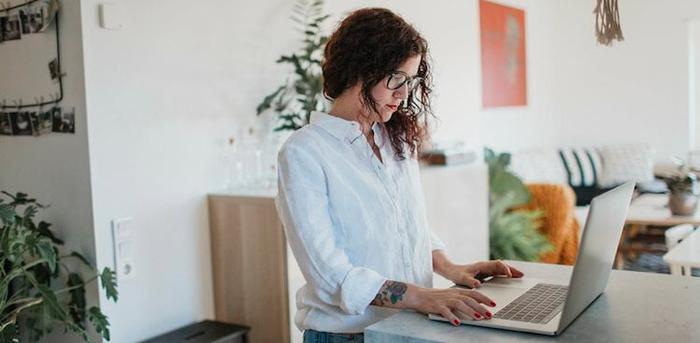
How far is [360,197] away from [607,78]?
7033 mm

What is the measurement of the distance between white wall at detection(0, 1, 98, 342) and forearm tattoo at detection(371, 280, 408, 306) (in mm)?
1640

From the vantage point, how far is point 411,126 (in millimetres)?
1763

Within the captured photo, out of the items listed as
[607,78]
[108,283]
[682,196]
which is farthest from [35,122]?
[607,78]

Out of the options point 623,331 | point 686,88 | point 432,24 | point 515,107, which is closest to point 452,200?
point 432,24

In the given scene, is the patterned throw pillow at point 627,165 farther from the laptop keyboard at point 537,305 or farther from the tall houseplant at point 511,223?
the laptop keyboard at point 537,305

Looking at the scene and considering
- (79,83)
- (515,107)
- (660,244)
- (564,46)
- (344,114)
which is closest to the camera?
(344,114)

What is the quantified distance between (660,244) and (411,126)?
5.13 metres

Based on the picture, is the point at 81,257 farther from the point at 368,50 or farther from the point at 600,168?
the point at 600,168

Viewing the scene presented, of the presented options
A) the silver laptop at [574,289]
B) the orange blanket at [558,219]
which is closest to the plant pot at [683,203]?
the orange blanket at [558,219]

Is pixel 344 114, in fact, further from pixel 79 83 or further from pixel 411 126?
pixel 79 83

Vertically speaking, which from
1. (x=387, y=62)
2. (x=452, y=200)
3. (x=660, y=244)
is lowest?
(x=660, y=244)

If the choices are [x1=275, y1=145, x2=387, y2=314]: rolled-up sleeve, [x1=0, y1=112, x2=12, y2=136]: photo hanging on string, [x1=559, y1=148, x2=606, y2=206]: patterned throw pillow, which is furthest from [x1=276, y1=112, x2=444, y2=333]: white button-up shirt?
[x1=559, y1=148, x2=606, y2=206]: patterned throw pillow

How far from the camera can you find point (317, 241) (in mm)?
1498

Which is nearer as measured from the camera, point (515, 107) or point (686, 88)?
point (515, 107)
